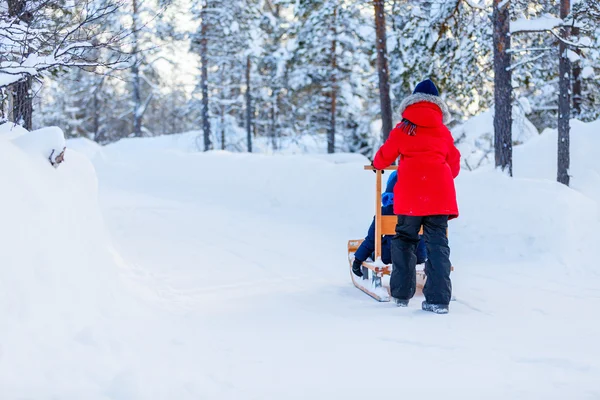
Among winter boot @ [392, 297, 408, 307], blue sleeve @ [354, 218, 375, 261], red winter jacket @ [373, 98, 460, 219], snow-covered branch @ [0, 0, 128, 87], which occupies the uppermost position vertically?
snow-covered branch @ [0, 0, 128, 87]

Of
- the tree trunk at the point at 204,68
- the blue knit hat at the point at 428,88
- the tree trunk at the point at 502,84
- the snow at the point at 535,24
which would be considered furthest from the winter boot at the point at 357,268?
the tree trunk at the point at 204,68

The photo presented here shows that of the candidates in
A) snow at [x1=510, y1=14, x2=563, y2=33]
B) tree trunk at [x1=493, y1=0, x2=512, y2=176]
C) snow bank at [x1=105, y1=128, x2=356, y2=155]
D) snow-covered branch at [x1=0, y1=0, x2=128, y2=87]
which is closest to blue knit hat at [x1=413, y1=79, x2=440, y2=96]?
snow-covered branch at [x1=0, y1=0, x2=128, y2=87]

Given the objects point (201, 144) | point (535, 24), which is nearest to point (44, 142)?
point (535, 24)

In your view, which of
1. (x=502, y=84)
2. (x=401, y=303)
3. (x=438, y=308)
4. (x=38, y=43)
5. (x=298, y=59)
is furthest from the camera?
(x=298, y=59)

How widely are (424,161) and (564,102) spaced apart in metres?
8.32

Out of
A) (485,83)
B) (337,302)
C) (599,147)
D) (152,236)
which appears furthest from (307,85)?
(337,302)

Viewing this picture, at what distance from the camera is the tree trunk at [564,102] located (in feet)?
38.2

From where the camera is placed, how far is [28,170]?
3.88m

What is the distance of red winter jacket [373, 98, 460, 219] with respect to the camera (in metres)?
4.80

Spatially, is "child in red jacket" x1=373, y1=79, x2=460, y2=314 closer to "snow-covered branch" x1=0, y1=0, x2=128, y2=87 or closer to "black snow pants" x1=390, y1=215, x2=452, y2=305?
"black snow pants" x1=390, y1=215, x2=452, y2=305

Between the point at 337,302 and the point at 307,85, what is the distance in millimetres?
18935

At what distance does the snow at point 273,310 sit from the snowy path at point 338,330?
2cm

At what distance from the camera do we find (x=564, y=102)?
11.6 metres

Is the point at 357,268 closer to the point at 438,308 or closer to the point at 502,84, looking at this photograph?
the point at 438,308
